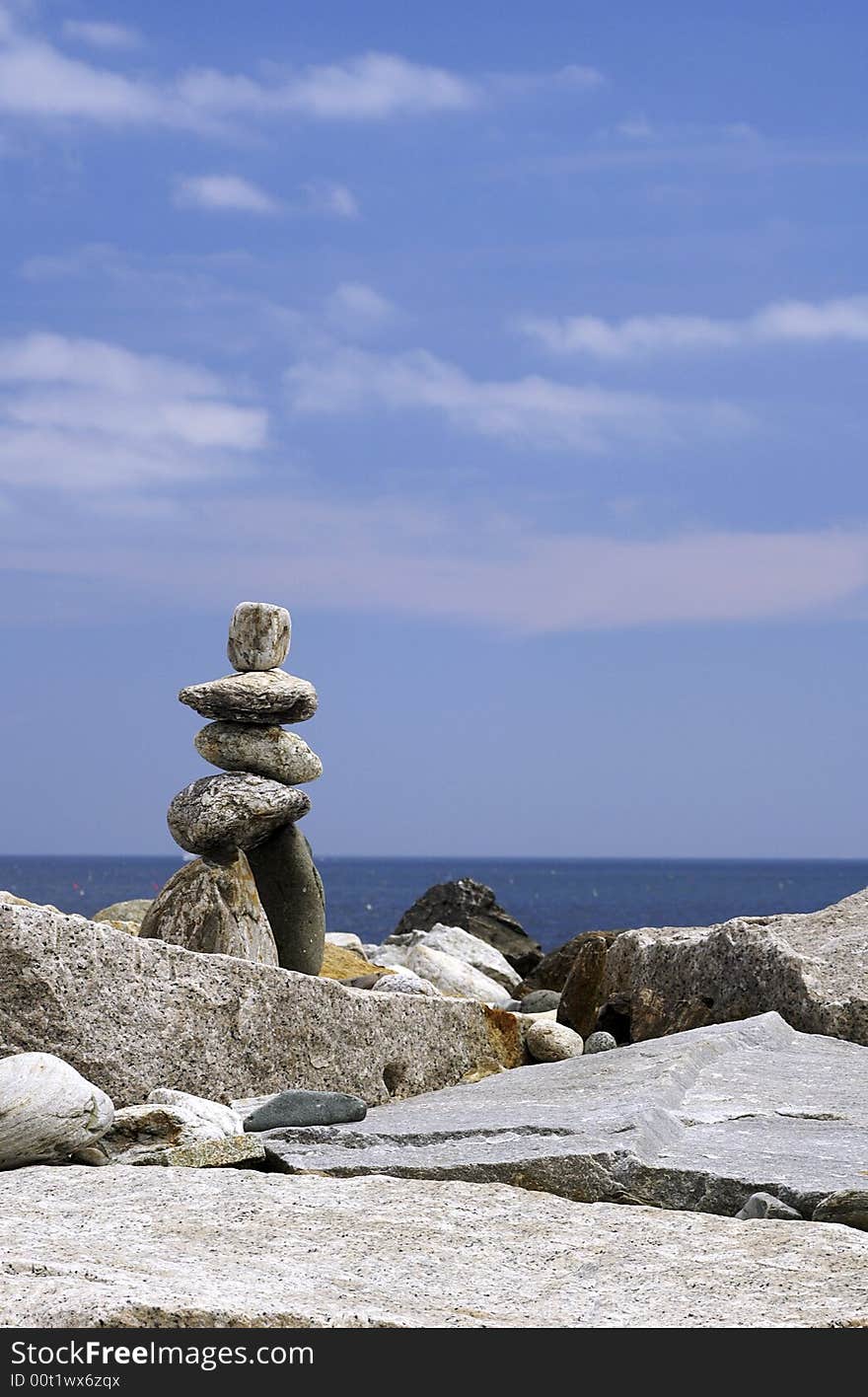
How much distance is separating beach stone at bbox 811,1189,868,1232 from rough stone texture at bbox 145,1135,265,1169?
1810 millimetres

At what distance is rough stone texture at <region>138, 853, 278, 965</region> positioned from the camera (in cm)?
677

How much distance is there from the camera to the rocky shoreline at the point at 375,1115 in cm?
297

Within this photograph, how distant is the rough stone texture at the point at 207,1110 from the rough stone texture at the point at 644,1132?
0.17 meters

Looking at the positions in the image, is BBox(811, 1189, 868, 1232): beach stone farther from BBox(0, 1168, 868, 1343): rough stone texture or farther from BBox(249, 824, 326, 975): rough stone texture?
BBox(249, 824, 326, 975): rough stone texture

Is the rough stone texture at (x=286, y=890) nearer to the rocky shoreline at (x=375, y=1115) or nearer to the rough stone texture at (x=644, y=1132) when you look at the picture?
the rocky shoreline at (x=375, y=1115)

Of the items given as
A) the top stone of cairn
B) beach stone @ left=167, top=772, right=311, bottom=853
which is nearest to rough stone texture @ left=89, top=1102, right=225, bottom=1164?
beach stone @ left=167, top=772, right=311, bottom=853

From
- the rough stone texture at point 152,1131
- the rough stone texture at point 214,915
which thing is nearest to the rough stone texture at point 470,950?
the rough stone texture at point 214,915

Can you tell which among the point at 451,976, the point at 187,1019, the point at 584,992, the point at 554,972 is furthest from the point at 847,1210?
the point at 554,972

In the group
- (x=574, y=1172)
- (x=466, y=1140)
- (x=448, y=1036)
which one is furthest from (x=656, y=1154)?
(x=448, y=1036)

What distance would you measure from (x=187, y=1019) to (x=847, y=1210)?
2.79 meters

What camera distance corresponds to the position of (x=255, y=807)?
7480 millimetres

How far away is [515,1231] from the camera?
351cm
